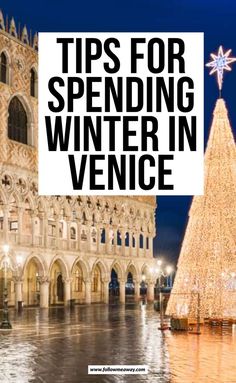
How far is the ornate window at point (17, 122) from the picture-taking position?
4144 cm

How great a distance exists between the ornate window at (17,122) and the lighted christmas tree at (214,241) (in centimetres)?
1880

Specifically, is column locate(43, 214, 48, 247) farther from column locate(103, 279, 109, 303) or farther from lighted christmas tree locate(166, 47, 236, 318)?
lighted christmas tree locate(166, 47, 236, 318)

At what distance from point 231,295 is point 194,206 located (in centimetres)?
337

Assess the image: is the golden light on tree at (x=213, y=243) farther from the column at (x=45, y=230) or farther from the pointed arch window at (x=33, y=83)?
the pointed arch window at (x=33, y=83)

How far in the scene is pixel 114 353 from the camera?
16672mm

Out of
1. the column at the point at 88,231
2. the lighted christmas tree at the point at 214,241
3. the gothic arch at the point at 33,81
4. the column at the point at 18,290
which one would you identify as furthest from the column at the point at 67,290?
the lighted christmas tree at the point at 214,241

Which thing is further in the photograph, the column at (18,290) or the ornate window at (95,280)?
the ornate window at (95,280)

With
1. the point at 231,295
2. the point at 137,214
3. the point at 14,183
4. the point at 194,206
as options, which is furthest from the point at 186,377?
the point at 137,214

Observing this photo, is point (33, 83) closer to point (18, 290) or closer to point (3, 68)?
point (3, 68)

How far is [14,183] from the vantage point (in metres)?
40.1

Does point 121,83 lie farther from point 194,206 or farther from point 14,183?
point 14,183

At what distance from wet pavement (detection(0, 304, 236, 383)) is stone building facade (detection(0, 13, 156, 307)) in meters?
15.2

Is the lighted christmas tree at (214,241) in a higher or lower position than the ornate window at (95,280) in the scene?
higher

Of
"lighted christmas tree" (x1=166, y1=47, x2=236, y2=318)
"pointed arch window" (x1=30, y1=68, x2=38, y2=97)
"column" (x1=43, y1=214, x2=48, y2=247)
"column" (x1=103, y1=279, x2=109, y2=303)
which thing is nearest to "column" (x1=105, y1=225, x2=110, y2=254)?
"column" (x1=103, y1=279, x2=109, y2=303)
